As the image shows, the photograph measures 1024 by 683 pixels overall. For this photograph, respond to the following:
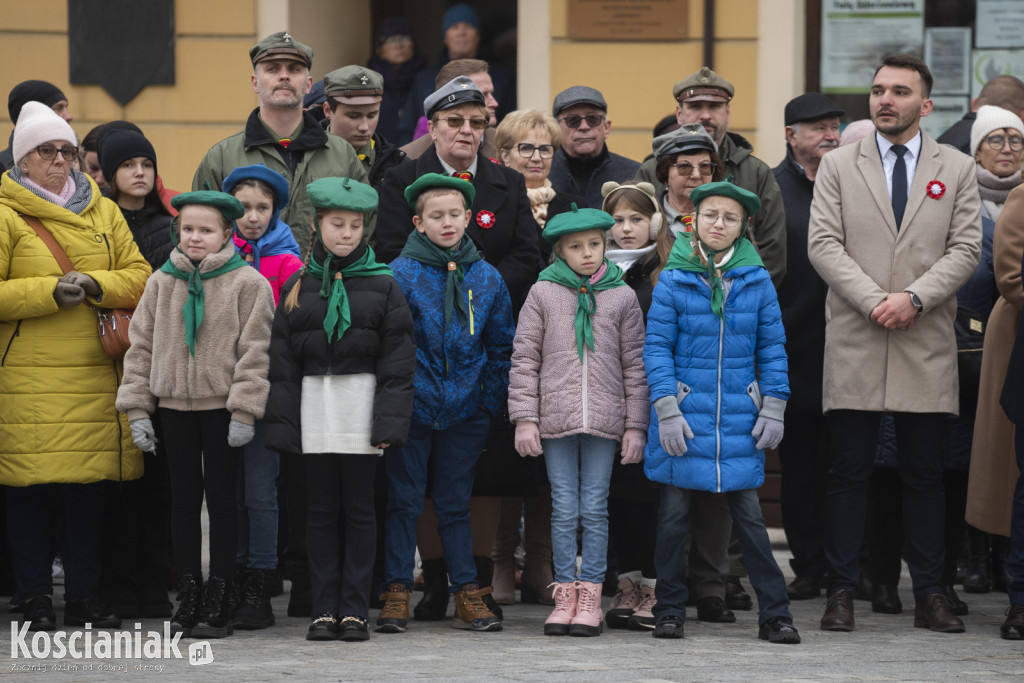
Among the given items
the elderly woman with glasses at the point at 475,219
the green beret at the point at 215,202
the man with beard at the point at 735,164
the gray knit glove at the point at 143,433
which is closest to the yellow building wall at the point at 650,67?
the man with beard at the point at 735,164

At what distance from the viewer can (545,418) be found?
20.1ft

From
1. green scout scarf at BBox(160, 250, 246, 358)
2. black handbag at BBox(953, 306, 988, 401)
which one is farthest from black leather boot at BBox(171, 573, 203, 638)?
black handbag at BBox(953, 306, 988, 401)

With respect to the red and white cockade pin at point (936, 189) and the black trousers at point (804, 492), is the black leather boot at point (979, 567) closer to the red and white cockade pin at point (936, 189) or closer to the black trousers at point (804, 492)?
the black trousers at point (804, 492)

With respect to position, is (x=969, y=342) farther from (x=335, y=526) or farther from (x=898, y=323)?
(x=335, y=526)

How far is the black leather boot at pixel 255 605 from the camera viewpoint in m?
Answer: 6.14

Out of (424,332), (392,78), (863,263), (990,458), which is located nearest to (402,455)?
(424,332)

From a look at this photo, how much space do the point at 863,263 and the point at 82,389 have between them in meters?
3.24

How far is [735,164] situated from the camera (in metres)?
7.21

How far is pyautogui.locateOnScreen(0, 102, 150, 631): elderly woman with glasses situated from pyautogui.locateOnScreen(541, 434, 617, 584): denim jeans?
1.73 meters

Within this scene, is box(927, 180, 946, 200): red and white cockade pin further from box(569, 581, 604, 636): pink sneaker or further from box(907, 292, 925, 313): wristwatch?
box(569, 581, 604, 636): pink sneaker

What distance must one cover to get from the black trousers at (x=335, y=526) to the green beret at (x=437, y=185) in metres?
1.09

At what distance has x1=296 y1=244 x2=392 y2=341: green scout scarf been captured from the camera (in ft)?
19.4

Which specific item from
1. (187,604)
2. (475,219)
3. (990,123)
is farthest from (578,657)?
(990,123)

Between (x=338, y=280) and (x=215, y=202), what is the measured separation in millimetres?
586
